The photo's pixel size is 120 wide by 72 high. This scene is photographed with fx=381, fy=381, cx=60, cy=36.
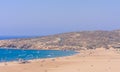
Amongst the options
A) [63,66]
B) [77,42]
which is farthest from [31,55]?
[63,66]

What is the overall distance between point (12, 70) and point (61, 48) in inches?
2730

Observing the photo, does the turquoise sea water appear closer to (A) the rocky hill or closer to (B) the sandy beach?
(A) the rocky hill

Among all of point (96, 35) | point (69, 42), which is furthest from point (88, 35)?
point (69, 42)

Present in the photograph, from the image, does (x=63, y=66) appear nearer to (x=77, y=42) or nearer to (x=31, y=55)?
(x=31, y=55)

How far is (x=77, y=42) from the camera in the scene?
380 ft

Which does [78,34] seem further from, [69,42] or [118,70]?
[118,70]

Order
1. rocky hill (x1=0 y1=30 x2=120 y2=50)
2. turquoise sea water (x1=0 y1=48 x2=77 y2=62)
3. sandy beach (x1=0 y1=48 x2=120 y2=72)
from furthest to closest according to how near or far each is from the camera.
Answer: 1. rocky hill (x1=0 y1=30 x2=120 y2=50)
2. turquoise sea water (x1=0 y1=48 x2=77 y2=62)
3. sandy beach (x1=0 y1=48 x2=120 y2=72)

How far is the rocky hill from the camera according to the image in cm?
11162

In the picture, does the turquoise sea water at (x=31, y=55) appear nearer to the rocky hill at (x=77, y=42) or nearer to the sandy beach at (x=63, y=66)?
the rocky hill at (x=77, y=42)

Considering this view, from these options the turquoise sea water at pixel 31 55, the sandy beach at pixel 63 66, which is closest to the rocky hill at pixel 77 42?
the turquoise sea water at pixel 31 55

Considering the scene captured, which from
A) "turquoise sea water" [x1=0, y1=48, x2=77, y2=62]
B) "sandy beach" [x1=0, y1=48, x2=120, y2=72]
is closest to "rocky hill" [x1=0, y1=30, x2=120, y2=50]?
"turquoise sea water" [x1=0, y1=48, x2=77, y2=62]

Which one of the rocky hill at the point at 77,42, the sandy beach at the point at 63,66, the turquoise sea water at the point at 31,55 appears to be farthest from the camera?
the rocky hill at the point at 77,42

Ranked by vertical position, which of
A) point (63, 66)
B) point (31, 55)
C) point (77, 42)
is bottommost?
point (31, 55)

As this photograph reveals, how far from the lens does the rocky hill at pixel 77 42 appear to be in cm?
11162
